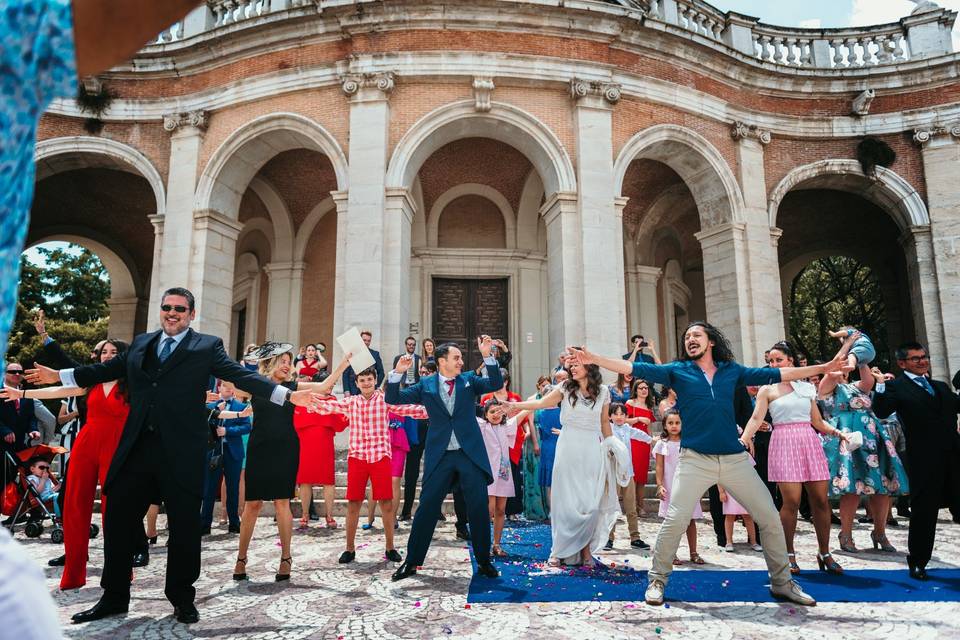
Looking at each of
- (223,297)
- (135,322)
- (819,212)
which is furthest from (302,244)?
(819,212)

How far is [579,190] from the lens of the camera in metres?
12.8

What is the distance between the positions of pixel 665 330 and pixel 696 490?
15165mm

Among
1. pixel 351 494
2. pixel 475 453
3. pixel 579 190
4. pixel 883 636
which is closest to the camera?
pixel 883 636

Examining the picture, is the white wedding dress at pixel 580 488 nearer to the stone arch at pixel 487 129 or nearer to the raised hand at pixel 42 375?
the raised hand at pixel 42 375

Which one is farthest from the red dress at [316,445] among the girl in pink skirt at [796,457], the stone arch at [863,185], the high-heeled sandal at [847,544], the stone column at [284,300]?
the stone arch at [863,185]

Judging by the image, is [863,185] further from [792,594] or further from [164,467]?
[164,467]

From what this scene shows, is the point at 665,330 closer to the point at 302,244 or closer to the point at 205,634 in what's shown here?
the point at 302,244

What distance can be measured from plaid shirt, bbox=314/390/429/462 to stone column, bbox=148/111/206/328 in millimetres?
8244

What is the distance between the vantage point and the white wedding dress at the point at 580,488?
5.65 metres

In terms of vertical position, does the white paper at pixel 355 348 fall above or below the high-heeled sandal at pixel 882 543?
above

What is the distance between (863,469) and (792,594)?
3112mm

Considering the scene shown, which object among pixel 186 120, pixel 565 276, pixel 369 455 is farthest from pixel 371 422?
pixel 186 120

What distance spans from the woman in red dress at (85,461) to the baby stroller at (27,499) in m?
2.82

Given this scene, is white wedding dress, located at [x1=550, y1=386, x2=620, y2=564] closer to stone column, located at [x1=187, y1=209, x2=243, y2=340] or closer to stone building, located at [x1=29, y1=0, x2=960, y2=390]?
stone building, located at [x1=29, y1=0, x2=960, y2=390]
